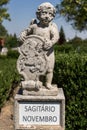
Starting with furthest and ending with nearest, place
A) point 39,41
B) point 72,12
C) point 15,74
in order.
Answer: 1. point 72,12
2. point 15,74
3. point 39,41

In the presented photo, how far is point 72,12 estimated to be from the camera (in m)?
27.4

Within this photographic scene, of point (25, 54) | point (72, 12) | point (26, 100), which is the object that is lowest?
point (72, 12)

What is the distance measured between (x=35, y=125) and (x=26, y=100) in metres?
0.39

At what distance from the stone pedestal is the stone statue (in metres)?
0.19

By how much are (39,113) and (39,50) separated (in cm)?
91

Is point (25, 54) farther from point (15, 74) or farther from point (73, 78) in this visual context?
point (15, 74)

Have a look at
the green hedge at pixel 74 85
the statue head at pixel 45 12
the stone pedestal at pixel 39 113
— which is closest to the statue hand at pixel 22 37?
the statue head at pixel 45 12

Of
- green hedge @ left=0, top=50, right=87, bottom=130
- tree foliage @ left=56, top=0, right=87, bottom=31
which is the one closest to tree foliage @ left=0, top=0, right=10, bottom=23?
tree foliage @ left=56, top=0, right=87, bottom=31

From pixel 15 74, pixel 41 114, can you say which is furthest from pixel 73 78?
pixel 15 74

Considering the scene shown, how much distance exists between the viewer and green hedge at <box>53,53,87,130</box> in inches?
270

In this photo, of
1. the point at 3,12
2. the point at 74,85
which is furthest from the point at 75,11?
the point at 74,85

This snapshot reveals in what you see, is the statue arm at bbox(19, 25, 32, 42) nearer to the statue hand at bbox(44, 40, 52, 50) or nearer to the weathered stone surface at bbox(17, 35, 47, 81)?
the weathered stone surface at bbox(17, 35, 47, 81)

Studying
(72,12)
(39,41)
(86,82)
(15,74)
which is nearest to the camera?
(39,41)

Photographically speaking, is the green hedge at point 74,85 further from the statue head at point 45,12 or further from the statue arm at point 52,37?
the statue head at point 45,12
